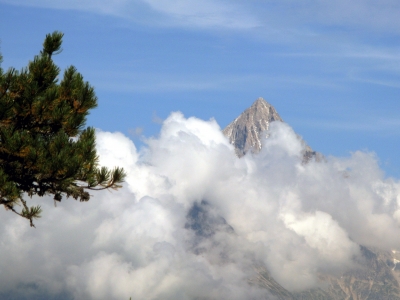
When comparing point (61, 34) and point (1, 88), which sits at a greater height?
point (61, 34)

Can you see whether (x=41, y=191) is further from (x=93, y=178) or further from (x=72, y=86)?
(x=72, y=86)

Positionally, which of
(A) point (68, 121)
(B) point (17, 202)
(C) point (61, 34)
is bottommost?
(B) point (17, 202)

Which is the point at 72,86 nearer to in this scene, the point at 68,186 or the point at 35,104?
the point at 35,104

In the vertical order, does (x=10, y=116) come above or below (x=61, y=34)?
below

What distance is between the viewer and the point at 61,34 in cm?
3048

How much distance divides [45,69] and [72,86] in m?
1.47

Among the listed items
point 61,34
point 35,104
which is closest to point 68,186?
point 35,104

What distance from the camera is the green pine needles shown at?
90.1ft

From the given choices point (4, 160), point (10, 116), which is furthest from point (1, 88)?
point (4, 160)

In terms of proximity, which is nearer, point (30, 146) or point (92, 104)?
point (30, 146)

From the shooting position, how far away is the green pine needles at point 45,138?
2747 centimetres

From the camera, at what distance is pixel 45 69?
94.3 feet

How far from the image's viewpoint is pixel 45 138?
28.9m

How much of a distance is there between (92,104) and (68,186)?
3.86 meters
